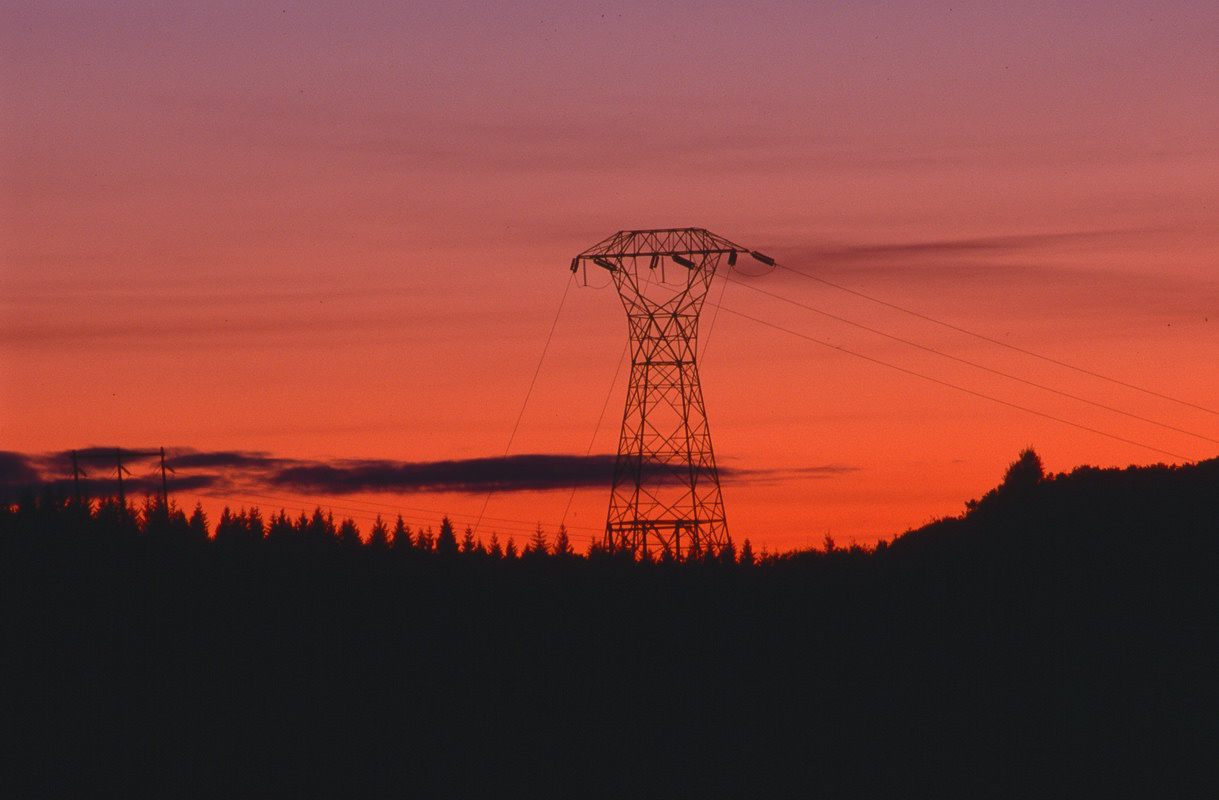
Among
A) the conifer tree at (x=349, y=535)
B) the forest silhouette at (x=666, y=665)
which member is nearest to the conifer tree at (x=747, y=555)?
the forest silhouette at (x=666, y=665)

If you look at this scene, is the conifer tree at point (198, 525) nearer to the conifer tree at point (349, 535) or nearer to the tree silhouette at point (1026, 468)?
the conifer tree at point (349, 535)

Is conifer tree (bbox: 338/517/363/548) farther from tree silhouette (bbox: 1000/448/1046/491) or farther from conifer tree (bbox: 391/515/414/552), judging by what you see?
tree silhouette (bbox: 1000/448/1046/491)

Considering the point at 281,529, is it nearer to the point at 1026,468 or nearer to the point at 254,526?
the point at 254,526

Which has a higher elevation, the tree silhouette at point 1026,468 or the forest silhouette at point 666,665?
the tree silhouette at point 1026,468

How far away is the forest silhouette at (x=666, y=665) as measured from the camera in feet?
225

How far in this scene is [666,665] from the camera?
91.8 meters

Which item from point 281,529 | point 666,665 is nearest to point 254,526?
point 281,529

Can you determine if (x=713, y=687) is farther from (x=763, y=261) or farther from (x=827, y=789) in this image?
(x=763, y=261)

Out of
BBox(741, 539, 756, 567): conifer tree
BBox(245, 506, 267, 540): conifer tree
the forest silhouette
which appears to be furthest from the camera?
BBox(245, 506, 267, 540): conifer tree

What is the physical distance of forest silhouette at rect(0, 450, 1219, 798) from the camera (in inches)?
2704

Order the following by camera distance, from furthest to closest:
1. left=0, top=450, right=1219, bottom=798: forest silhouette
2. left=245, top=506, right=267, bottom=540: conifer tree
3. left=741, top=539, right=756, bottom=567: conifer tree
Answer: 1. left=245, top=506, right=267, bottom=540: conifer tree
2. left=741, top=539, right=756, bottom=567: conifer tree
3. left=0, top=450, right=1219, bottom=798: forest silhouette

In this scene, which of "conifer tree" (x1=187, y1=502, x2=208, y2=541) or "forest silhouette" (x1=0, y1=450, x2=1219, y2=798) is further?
"conifer tree" (x1=187, y1=502, x2=208, y2=541)

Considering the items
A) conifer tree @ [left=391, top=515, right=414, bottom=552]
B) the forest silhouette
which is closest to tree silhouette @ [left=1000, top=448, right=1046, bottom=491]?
the forest silhouette

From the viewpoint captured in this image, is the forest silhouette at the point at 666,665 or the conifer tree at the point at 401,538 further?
the conifer tree at the point at 401,538
